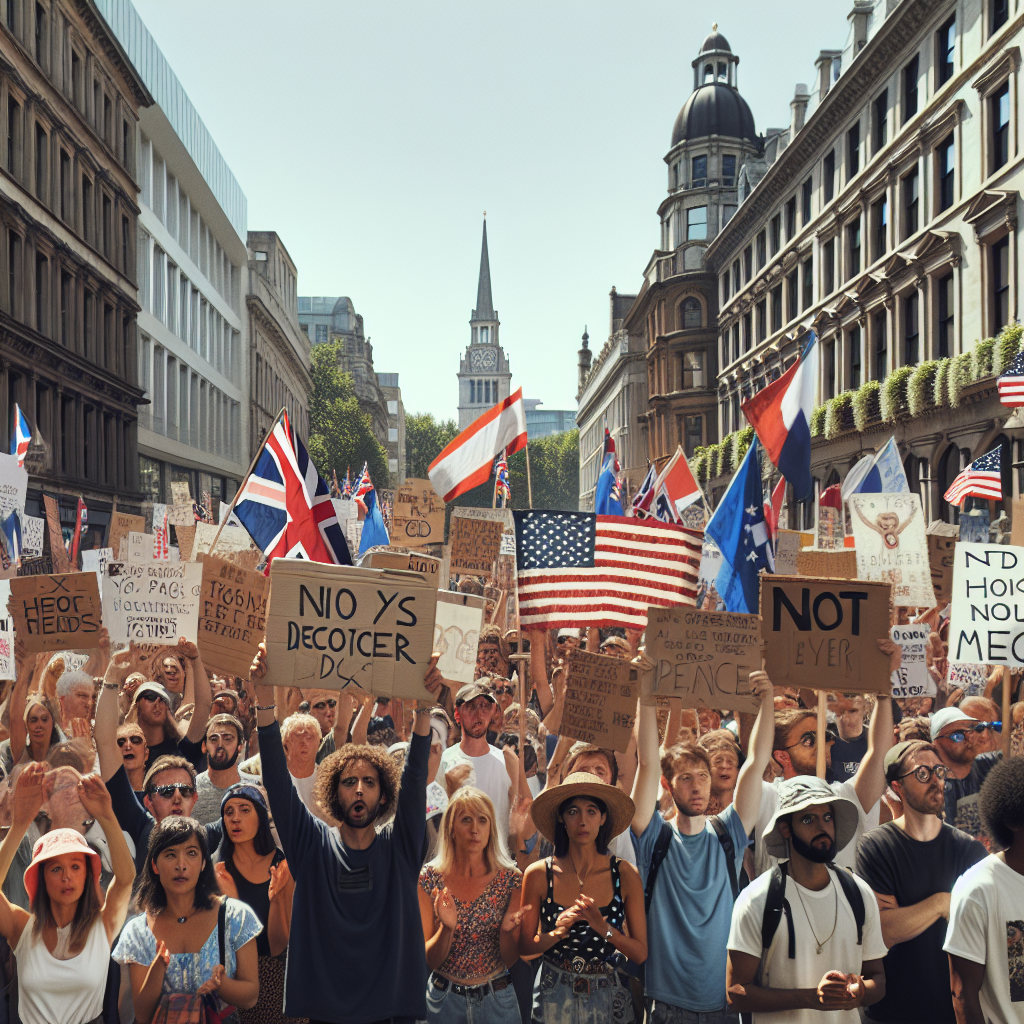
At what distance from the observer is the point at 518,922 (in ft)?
14.4

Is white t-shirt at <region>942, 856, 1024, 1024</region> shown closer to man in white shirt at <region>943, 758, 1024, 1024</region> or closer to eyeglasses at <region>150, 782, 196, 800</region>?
man in white shirt at <region>943, 758, 1024, 1024</region>

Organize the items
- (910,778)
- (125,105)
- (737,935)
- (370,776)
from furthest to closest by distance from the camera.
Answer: (125,105) → (910,778) → (370,776) → (737,935)

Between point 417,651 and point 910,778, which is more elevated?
point 417,651

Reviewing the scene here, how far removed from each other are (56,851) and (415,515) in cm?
1115

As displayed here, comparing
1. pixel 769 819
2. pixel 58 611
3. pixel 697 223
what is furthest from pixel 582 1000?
pixel 697 223

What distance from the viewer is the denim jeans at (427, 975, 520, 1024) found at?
4.37m

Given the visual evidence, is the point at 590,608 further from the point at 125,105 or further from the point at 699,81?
the point at 699,81

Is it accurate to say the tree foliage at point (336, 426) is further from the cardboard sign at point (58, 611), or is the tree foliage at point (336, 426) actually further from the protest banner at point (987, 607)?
the protest banner at point (987, 607)

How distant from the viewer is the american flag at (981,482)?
13961 mm

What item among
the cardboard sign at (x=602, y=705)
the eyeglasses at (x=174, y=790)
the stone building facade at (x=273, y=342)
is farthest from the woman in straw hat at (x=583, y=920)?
the stone building facade at (x=273, y=342)

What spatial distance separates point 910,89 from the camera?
91.4 ft

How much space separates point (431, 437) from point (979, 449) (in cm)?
11925

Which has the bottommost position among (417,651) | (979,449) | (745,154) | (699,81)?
(417,651)

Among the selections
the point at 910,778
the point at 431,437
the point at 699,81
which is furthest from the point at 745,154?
the point at 431,437
